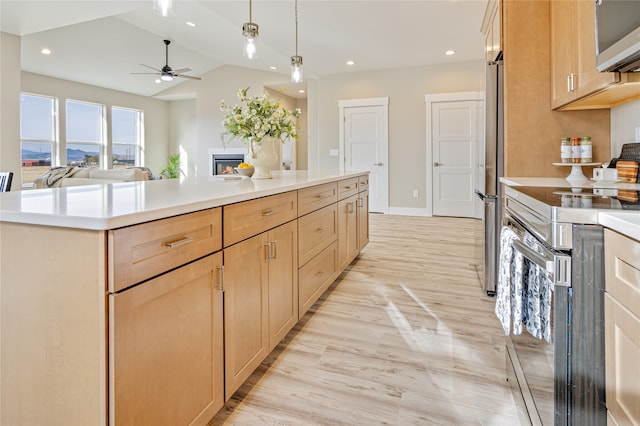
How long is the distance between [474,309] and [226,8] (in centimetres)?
507

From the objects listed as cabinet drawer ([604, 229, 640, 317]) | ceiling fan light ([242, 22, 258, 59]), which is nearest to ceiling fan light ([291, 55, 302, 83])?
ceiling fan light ([242, 22, 258, 59])

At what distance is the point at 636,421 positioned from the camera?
0.74 metres

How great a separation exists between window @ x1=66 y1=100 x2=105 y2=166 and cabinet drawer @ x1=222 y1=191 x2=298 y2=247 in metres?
8.47

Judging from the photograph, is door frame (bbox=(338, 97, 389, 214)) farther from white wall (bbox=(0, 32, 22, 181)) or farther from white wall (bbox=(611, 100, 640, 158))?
white wall (bbox=(0, 32, 22, 181))

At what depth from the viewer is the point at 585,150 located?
2076mm

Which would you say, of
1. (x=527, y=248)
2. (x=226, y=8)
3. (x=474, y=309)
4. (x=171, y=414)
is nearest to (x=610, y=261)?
(x=527, y=248)

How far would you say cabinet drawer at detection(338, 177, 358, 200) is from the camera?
9.82 ft

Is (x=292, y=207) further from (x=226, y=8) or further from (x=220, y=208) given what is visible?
(x=226, y=8)

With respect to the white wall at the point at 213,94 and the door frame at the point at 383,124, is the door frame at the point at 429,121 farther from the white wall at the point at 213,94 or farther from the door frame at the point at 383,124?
the white wall at the point at 213,94

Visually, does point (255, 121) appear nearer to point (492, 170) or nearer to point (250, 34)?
point (250, 34)

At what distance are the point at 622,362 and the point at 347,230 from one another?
2.47m

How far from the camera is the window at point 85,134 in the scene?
831 cm

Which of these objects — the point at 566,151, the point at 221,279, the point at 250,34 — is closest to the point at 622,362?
the point at 221,279

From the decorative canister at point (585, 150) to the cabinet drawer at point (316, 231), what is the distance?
5.19 feet
